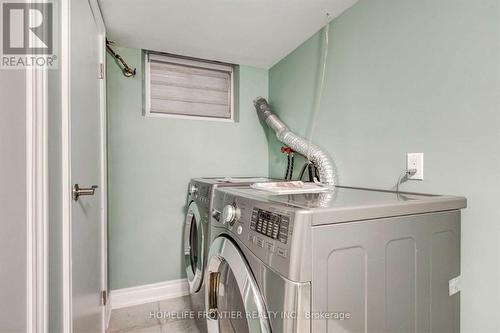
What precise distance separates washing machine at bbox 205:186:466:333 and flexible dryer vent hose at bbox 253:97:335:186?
0.63 m

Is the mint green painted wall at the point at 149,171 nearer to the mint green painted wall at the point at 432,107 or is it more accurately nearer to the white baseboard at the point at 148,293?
the white baseboard at the point at 148,293

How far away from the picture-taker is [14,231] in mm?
649

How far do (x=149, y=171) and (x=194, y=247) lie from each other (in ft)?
2.26

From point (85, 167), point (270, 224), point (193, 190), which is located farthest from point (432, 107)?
point (85, 167)

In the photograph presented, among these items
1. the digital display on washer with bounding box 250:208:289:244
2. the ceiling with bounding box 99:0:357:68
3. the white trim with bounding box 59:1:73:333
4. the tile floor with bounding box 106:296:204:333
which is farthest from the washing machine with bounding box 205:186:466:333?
the ceiling with bounding box 99:0:357:68

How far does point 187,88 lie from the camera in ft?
7.20

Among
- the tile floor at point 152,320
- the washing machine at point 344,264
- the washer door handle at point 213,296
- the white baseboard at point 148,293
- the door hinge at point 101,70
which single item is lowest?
the tile floor at point 152,320

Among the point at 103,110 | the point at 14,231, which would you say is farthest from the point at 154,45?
the point at 14,231

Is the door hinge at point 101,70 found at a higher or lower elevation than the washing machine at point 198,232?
higher

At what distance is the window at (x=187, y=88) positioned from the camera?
6.84 ft

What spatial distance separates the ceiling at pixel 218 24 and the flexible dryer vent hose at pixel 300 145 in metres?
0.45

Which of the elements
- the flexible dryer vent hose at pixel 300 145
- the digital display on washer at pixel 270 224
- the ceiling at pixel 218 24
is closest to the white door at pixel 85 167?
the ceiling at pixel 218 24

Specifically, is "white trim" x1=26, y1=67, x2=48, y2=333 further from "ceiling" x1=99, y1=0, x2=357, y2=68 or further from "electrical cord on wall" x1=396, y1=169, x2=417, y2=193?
"electrical cord on wall" x1=396, y1=169, x2=417, y2=193

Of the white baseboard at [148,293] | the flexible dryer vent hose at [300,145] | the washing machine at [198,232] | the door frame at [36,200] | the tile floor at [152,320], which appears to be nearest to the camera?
the door frame at [36,200]
